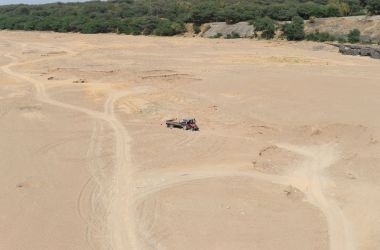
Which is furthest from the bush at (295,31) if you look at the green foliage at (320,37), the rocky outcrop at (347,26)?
the rocky outcrop at (347,26)

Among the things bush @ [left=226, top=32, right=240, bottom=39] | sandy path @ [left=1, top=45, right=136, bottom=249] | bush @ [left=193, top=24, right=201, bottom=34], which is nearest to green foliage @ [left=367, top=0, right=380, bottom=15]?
bush @ [left=226, top=32, right=240, bottom=39]

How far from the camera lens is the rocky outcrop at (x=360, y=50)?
46.6m

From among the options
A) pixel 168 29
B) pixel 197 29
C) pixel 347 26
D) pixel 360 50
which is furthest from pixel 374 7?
pixel 168 29

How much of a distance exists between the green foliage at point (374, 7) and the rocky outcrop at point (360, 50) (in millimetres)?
15711

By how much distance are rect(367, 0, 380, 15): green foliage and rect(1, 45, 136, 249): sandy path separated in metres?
40.4

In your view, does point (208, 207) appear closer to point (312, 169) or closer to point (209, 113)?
point (312, 169)

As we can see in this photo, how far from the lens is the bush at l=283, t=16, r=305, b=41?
59.0m

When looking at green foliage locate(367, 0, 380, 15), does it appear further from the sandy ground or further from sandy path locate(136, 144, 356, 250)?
sandy path locate(136, 144, 356, 250)

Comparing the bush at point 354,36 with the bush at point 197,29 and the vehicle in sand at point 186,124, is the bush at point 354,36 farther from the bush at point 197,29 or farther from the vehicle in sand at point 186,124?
the vehicle in sand at point 186,124

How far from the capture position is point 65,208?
1756cm

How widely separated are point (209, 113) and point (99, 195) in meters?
11.7

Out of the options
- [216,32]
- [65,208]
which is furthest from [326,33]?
[65,208]

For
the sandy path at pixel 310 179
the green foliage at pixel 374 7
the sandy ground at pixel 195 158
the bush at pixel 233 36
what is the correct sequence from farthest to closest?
the bush at pixel 233 36 → the green foliage at pixel 374 7 → the sandy path at pixel 310 179 → the sandy ground at pixel 195 158

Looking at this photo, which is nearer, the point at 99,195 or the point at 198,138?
the point at 99,195
